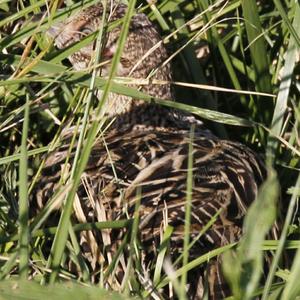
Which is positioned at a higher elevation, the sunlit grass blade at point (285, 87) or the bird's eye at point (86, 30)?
the bird's eye at point (86, 30)

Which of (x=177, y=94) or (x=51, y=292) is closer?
(x=51, y=292)

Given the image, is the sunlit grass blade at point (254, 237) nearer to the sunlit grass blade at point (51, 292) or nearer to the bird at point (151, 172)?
the sunlit grass blade at point (51, 292)

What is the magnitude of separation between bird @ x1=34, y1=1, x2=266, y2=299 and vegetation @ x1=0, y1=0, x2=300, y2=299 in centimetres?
8

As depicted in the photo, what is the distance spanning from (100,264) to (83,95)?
26.5 inches

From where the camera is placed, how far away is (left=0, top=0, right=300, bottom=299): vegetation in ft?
7.55

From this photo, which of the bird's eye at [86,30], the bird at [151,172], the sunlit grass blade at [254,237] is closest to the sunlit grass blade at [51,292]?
the sunlit grass blade at [254,237]

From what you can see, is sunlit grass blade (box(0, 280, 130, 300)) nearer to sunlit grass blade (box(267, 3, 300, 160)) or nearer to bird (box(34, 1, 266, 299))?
bird (box(34, 1, 266, 299))

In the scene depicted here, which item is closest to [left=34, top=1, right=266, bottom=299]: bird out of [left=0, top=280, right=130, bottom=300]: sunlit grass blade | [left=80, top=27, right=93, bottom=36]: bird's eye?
[left=80, top=27, right=93, bottom=36]: bird's eye

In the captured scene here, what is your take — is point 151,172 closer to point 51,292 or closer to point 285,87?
point 285,87

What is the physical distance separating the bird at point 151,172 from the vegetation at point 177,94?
0.25 feet

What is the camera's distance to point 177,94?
3.69 metres

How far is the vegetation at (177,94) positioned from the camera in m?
2.30

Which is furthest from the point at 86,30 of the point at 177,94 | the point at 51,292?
the point at 51,292

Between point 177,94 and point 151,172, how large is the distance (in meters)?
0.97
